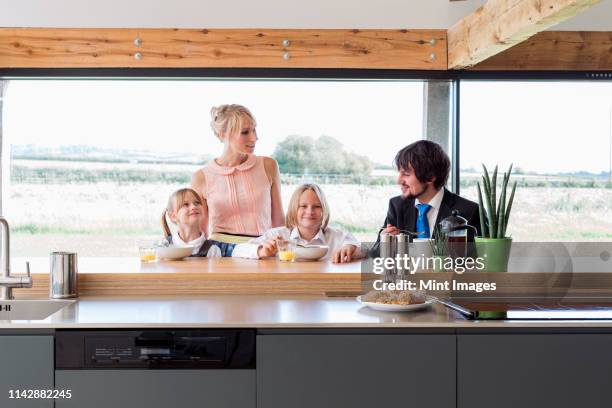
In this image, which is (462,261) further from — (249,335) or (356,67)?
(356,67)

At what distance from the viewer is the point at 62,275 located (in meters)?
2.72

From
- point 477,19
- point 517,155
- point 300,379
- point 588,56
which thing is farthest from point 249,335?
point 588,56

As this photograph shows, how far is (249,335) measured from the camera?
2.28 metres

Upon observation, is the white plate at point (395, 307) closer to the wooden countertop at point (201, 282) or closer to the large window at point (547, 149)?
the wooden countertop at point (201, 282)

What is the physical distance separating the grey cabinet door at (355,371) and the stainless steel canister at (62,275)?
2.90 feet

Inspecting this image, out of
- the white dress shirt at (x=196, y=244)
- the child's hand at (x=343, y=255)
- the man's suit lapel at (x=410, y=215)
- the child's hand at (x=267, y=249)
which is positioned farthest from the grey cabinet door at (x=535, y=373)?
the white dress shirt at (x=196, y=244)

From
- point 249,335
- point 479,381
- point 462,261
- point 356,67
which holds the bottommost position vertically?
point 479,381

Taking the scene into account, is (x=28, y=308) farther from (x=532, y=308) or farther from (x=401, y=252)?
(x=532, y=308)

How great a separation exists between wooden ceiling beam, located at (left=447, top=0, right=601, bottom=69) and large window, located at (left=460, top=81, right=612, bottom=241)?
45cm

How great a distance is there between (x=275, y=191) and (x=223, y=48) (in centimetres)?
104

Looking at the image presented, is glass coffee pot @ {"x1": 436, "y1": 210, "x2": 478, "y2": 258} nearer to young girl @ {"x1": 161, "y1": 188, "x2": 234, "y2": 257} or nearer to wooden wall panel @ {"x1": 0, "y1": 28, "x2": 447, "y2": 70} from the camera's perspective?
young girl @ {"x1": 161, "y1": 188, "x2": 234, "y2": 257}

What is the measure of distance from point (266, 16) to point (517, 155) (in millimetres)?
2028

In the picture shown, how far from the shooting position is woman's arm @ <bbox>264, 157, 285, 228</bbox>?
199 inches

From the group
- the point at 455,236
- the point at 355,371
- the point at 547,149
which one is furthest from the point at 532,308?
the point at 547,149
